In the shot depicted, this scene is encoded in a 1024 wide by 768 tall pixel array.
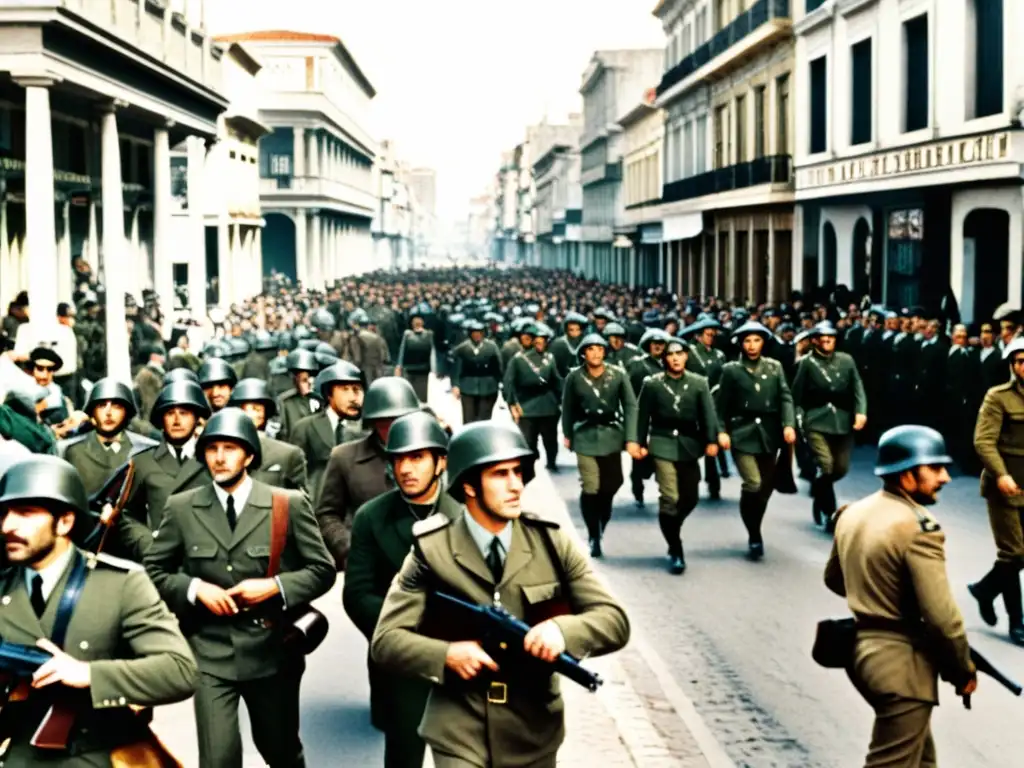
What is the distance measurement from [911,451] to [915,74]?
22.4 m

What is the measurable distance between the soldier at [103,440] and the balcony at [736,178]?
27600 millimetres

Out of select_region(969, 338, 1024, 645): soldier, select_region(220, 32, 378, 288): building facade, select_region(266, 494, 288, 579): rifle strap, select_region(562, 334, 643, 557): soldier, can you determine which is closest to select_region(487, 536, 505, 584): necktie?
select_region(266, 494, 288, 579): rifle strap

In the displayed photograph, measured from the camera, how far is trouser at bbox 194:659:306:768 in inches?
237

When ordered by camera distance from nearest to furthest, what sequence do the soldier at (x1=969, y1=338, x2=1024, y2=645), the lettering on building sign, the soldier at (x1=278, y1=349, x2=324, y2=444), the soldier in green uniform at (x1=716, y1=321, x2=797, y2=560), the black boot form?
1. the soldier at (x1=969, y1=338, x2=1024, y2=645)
2. the black boot
3. the soldier at (x1=278, y1=349, x2=324, y2=444)
4. the soldier in green uniform at (x1=716, y1=321, x2=797, y2=560)
5. the lettering on building sign

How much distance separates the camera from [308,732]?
7895mm

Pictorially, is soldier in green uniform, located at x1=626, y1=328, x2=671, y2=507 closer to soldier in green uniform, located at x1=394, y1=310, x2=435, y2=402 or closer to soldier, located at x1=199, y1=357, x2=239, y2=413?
soldier, located at x1=199, y1=357, x2=239, y2=413

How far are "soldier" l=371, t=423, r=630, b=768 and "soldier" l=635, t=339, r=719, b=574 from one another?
24.1ft

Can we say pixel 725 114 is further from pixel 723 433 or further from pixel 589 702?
pixel 589 702

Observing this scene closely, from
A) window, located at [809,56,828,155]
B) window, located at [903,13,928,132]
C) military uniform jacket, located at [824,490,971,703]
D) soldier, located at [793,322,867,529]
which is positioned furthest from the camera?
window, located at [809,56,828,155]

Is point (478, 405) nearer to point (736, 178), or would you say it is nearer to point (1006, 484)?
point (1006, 484)

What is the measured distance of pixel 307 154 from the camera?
72.9 metres

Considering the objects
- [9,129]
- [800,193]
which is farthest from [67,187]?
[800,193]

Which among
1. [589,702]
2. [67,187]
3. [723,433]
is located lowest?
[589,702]

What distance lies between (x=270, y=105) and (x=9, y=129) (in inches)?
1936
